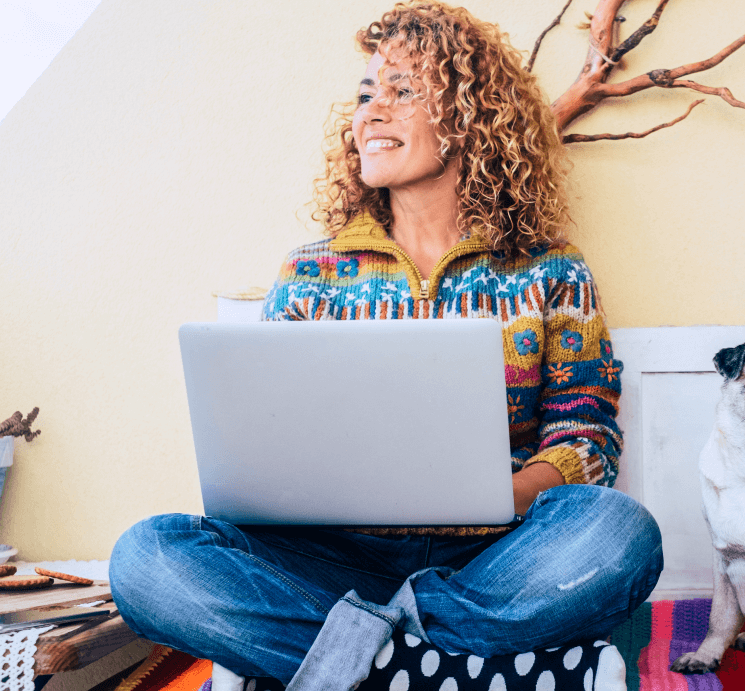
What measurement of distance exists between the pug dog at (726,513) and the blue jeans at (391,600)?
0.75ft

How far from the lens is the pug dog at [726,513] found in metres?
1.00

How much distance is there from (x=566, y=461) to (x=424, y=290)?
0.42 meters

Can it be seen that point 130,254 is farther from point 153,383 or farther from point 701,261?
point 701,261

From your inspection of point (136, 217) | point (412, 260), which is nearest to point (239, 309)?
point (136, 217)

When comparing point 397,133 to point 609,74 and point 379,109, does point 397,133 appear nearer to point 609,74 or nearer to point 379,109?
point 379,109

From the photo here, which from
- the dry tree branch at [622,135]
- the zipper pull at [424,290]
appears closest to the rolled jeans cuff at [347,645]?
the zipper pull at [424,290]

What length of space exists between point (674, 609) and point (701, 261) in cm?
71

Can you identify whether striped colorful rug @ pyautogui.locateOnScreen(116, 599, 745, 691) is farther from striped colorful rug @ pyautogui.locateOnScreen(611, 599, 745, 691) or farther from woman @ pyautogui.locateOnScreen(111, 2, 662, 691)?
woman @ pyautogui.locateOnScreen(111, 2, 662, 691)

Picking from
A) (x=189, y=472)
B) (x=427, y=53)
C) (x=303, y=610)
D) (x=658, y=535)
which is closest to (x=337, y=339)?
(x=303, y=610)

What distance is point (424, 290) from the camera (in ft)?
4.22

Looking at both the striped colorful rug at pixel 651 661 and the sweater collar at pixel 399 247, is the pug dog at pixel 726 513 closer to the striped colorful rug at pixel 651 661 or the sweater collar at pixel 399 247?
the striped colorful rug at pixel 651 661

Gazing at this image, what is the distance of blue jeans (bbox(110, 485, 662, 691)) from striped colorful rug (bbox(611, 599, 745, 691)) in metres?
0.19

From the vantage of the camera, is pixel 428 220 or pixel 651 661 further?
→ pixel 428 220

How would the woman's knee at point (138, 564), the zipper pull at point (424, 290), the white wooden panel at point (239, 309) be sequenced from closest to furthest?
the woman's knee at point (138, 564), the zipper pull at point (424, 290), the white wooden panel at point (239, 309)
